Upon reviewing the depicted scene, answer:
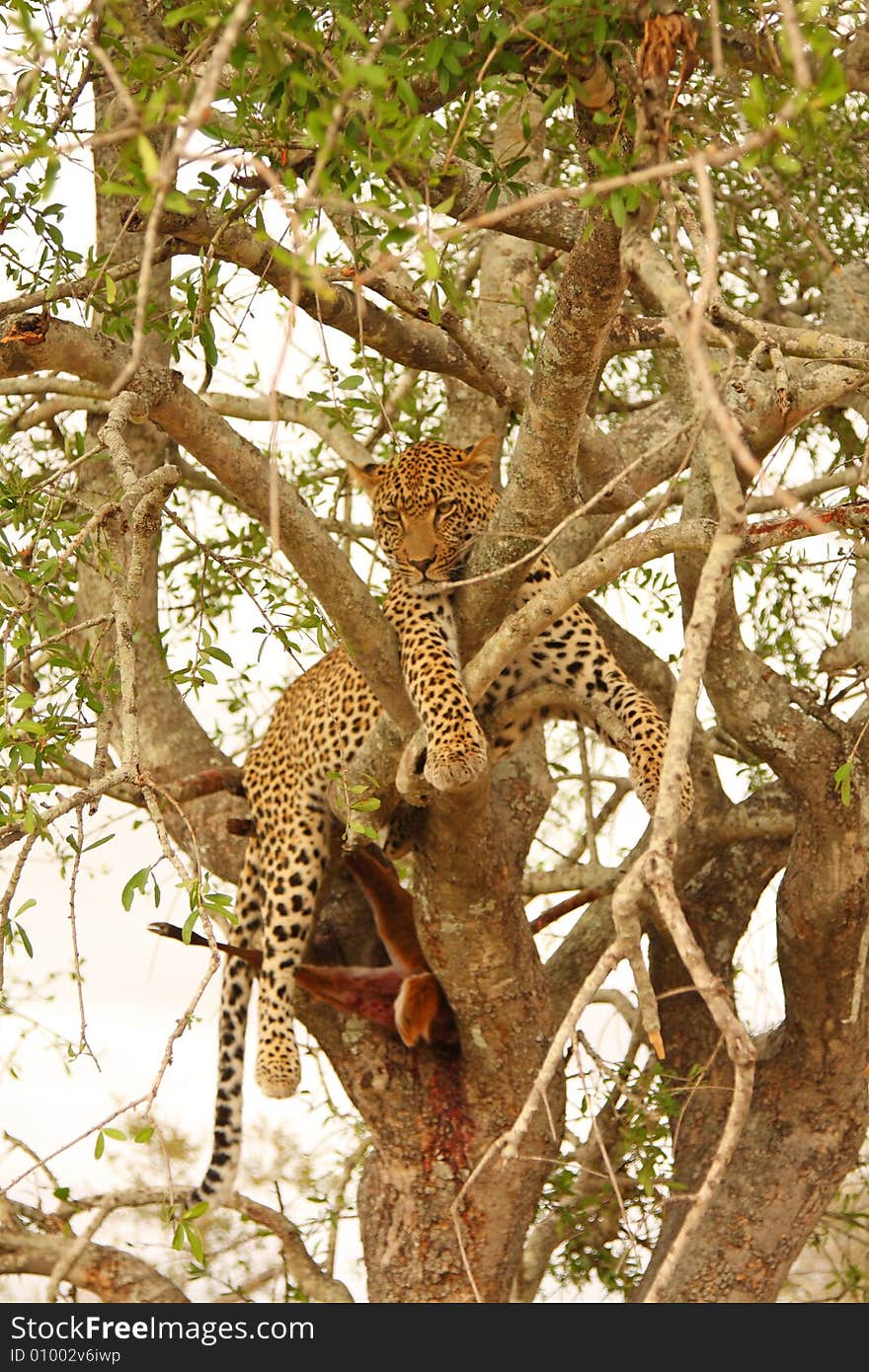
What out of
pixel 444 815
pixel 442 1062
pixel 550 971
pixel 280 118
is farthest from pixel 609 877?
pixel 280 118

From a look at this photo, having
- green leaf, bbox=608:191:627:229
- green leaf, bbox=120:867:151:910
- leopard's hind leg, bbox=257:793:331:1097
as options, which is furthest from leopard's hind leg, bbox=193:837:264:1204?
green leaf, bbox=608:191:627:229

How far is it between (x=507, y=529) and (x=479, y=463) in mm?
1563

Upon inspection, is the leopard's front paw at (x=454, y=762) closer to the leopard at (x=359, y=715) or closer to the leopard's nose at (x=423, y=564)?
the leopard at (x=359, y=715)

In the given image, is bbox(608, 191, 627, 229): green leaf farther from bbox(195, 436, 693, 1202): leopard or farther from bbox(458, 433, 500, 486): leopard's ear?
bbox(458, 433, 500, 486): leopard's ear

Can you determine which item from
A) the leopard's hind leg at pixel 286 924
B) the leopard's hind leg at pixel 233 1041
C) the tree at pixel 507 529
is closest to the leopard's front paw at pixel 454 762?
the tree at pixel 507 529

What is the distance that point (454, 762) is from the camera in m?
4.37

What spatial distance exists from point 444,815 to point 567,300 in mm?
1671

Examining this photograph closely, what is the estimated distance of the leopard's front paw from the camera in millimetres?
4371

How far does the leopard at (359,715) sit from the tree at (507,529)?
0.22 m

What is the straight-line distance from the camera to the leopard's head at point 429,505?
545 cm

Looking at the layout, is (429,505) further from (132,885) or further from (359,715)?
(132,885)

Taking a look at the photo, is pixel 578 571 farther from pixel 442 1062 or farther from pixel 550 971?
pixel 550 971

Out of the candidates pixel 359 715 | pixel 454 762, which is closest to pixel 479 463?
pixel 359 715

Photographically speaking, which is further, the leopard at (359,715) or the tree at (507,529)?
the leopard at (359,715)
